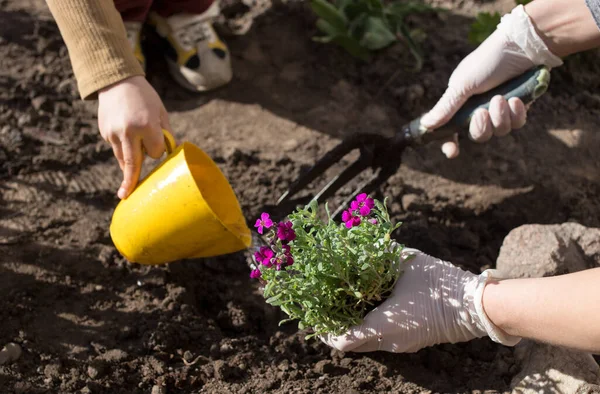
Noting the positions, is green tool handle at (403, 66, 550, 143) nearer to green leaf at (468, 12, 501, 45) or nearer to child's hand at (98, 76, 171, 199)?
green leaf at (468, 12, 501, 45)

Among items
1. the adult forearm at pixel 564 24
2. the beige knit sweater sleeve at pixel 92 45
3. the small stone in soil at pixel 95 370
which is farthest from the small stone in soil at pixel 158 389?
the adult forearm at pixel 564 24

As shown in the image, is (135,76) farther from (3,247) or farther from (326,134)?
(326,134)

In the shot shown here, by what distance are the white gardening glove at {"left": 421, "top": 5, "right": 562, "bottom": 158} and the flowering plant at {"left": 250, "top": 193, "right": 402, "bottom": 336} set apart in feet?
2.05

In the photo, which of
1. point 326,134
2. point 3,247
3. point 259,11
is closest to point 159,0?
point 259,11

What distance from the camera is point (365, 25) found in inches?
120

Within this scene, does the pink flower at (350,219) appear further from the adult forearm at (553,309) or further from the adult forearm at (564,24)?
the adult forearm at (564,24)

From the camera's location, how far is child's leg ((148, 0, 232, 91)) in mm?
2926

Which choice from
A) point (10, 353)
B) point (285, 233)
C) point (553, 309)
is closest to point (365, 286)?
point (285, 233)

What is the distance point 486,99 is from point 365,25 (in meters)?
0.97

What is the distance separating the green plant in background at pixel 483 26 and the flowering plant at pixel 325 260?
1461 mm

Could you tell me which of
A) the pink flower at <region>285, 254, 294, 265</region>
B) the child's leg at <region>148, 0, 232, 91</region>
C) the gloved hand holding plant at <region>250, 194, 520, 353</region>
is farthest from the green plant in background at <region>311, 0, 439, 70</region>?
the pink flower at <region>285, 254, 294, 265</region>

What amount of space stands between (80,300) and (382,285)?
1.01m

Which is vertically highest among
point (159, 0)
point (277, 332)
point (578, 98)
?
point (159, 0)

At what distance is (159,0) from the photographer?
3.03m
